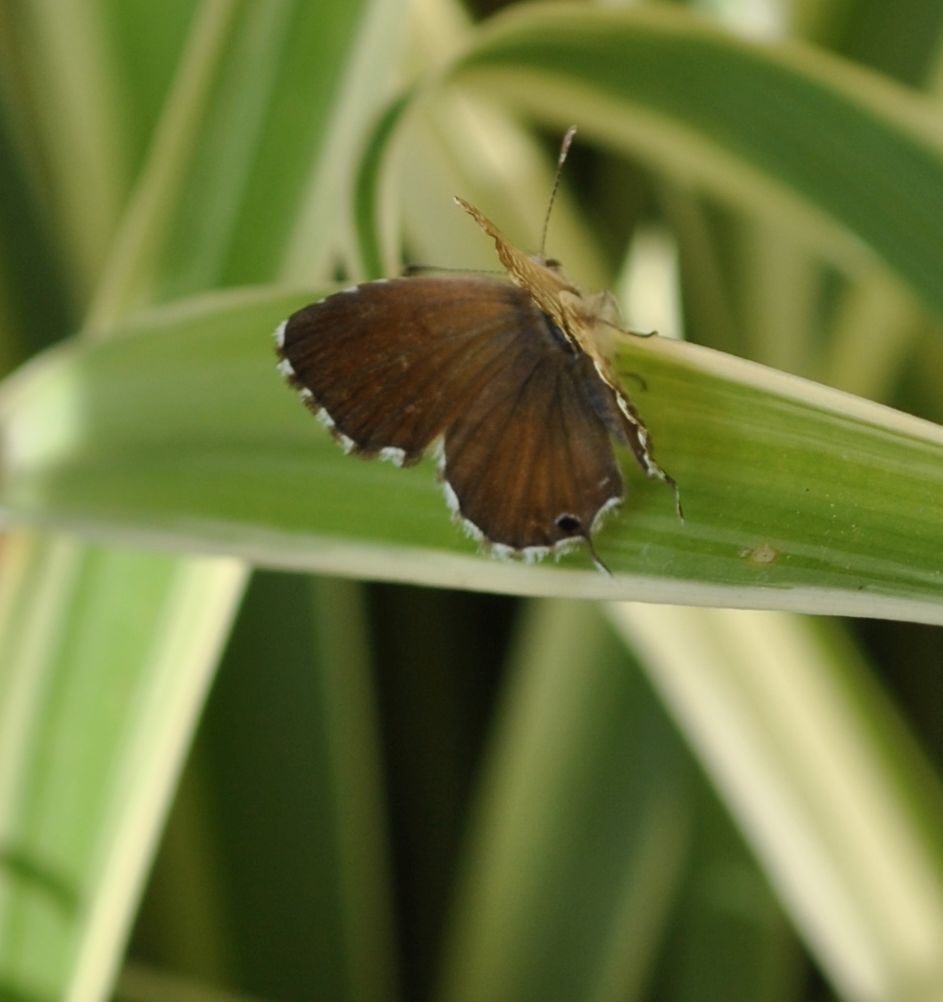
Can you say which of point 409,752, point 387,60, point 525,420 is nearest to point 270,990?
point 409,752

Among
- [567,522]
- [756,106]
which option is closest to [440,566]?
[567,522]

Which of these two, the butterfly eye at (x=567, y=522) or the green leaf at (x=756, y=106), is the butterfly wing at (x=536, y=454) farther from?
the green leaf at (x=756, y=106)

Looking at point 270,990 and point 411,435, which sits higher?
point 411,435

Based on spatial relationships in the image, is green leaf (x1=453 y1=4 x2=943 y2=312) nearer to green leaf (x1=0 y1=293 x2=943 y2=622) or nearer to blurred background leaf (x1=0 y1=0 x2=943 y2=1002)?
blurred background leaf (x1=0 y1=0 x2=943 y2=1002)

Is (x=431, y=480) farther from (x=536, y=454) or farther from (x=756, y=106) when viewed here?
(x=756, y=106)

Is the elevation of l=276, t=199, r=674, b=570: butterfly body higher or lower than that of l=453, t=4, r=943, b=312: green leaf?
lower

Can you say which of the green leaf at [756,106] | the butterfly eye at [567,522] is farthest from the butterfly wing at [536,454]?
the green leaf at [756,106]

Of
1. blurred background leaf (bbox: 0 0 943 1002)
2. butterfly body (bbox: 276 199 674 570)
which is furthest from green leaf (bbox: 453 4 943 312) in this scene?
butterfly body (bbox: 276 199 674 570)

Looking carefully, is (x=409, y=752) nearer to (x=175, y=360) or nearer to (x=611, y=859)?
(x=611, y=859)

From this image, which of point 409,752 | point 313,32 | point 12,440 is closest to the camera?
Answer: point 12,440
